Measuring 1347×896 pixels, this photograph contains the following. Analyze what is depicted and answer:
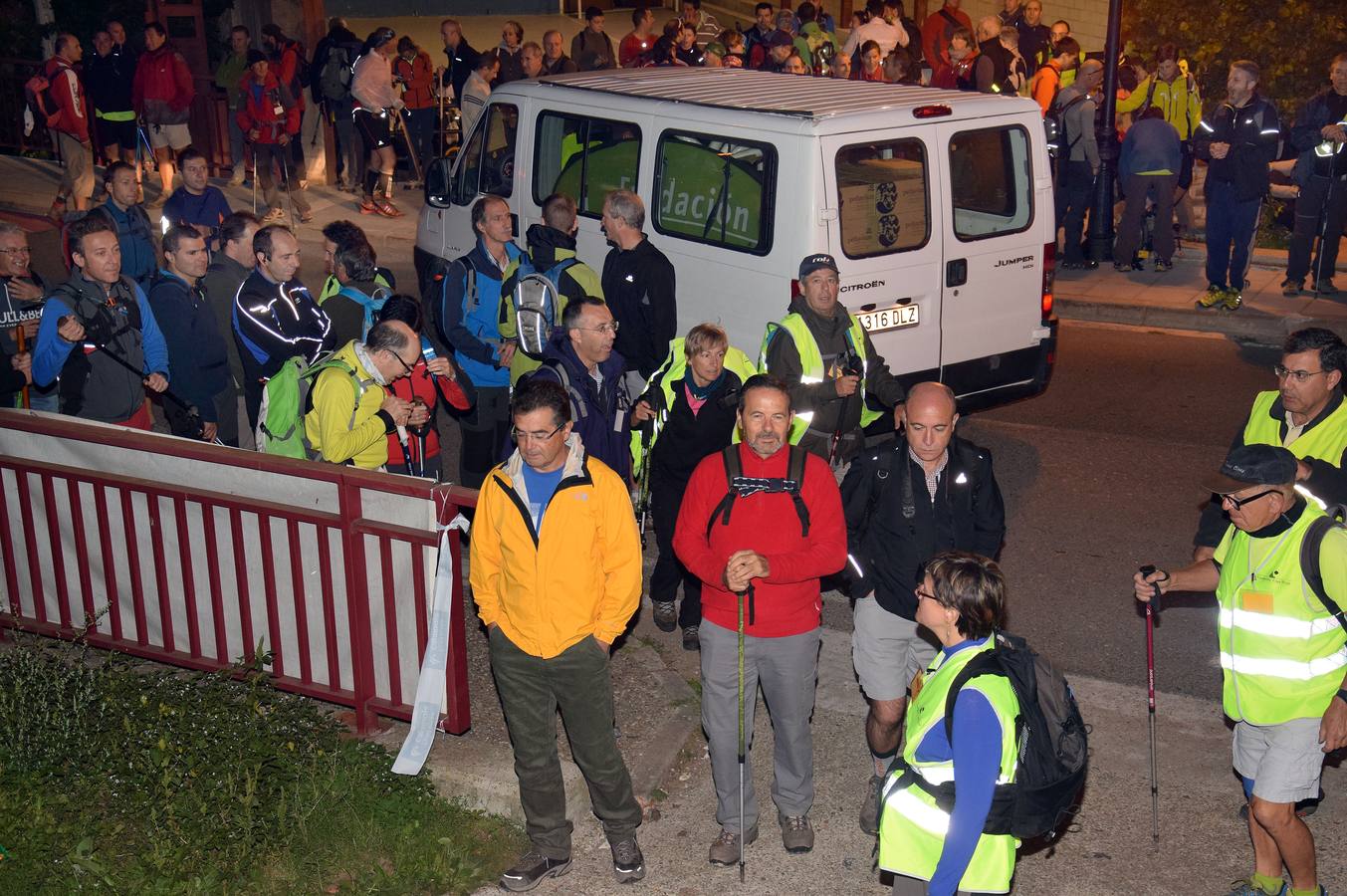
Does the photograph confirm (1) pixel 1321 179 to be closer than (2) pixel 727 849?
No

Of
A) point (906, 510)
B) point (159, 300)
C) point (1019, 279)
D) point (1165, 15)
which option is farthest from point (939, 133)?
point (1165, 15)

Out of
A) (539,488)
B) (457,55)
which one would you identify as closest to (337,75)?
(457,55)

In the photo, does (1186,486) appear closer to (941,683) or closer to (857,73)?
(941,683)

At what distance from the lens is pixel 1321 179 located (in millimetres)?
13617

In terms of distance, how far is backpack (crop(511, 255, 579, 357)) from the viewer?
7.94 meters

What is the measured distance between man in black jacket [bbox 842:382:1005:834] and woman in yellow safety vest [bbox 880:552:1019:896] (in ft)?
3.66

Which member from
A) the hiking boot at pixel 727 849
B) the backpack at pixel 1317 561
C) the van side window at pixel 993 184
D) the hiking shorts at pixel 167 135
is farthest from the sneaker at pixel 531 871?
the hiking shorts at pixel 167 135

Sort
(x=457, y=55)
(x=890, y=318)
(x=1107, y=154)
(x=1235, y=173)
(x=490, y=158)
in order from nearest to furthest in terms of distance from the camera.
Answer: (x=890, y=318)
(x=490, y=158)
(x=1235, y=173)
(x=1107, y=154)
(x=457, y=55)

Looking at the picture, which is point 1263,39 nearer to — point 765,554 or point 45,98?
point 45,98

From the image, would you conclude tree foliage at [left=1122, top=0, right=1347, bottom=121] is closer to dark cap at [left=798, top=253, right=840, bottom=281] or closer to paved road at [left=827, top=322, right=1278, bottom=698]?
paved road at [left=827, top=322, right=1278, bottom=698]

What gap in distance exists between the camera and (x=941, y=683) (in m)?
4.24

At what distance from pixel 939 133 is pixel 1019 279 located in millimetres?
1234

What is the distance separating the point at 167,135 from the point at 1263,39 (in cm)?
1412

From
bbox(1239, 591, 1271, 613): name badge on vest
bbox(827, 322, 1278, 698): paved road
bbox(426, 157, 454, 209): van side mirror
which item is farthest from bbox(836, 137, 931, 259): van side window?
bbox(1239, 591, 1271, 613): name badge on vest
